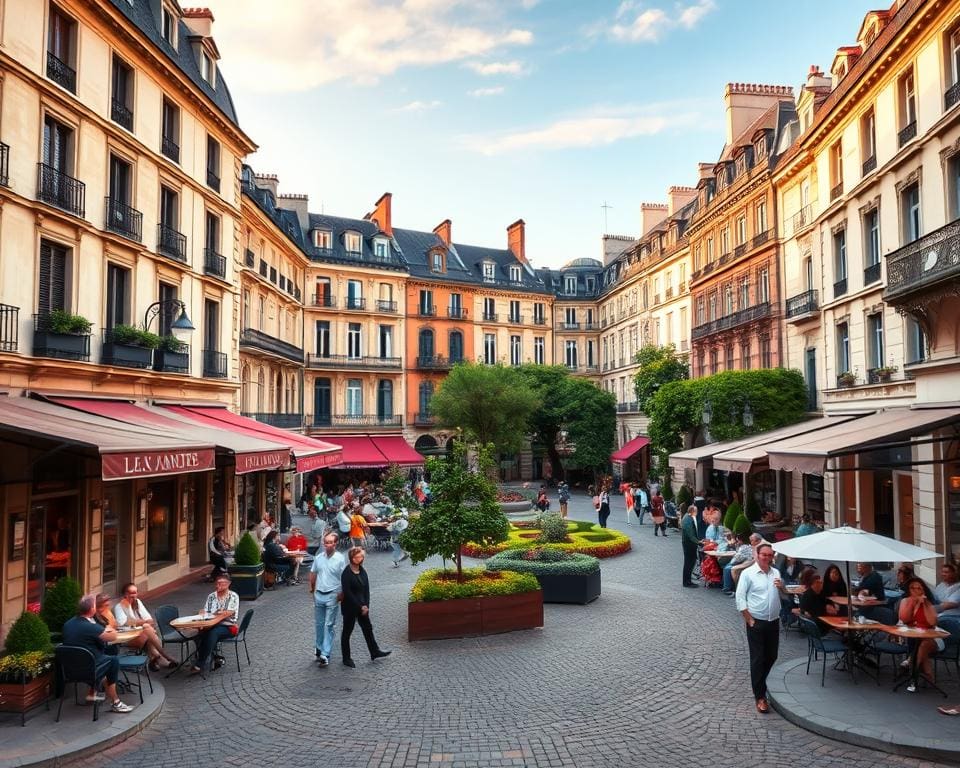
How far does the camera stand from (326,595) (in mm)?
10367

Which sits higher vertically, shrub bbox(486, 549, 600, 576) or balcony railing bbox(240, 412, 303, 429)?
balcony railing bbox(240, 412, 303, 429)

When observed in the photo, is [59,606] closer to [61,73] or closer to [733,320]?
[61,73]

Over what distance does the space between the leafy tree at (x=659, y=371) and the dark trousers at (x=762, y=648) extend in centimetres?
2936

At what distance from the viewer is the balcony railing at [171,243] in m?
17.8

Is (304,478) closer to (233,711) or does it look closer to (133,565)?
(133,565)

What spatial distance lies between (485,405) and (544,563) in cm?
2378

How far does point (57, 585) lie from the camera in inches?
391

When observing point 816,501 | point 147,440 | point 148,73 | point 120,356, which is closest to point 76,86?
point 148,73

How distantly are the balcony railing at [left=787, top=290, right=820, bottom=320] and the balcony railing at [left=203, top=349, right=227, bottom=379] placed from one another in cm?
1852

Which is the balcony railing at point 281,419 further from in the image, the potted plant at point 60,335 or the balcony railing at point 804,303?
the balcony railing at point 804,303

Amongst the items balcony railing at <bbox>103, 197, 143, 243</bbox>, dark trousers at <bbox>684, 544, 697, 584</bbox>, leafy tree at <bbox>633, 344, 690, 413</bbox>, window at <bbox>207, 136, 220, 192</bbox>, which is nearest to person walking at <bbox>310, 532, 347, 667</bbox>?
dark trousers at <bbox>684, 544, 697, 584</bbox>

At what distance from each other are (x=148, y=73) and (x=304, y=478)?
24.1 m

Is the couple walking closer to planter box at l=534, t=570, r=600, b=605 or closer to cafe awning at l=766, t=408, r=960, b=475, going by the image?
planter box at l=534, t=570, r=600, b=605

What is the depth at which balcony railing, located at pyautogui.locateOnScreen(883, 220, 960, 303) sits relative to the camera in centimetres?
1267
